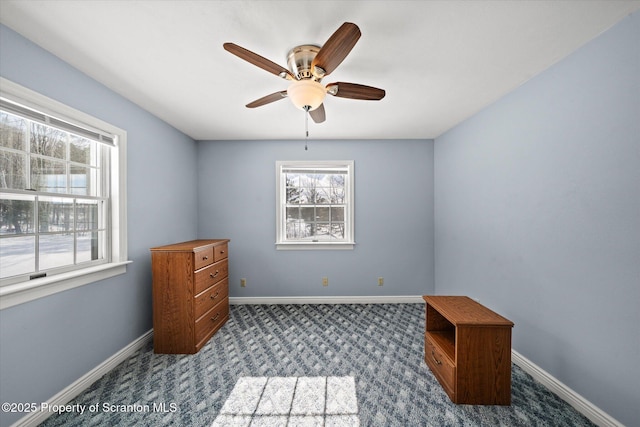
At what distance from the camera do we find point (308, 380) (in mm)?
1938

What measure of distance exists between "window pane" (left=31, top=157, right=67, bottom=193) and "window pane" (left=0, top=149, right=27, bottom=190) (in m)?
0.06

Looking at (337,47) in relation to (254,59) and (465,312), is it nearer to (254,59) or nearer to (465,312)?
(254,59)

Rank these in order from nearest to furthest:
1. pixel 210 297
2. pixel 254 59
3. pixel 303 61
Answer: pixel 254 59, pixel 303 61, pixel 210 297

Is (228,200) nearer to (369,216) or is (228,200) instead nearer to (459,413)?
(369,216)

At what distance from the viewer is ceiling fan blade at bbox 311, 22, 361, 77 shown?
1147 millimetres

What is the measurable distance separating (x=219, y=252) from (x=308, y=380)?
169 centimetres

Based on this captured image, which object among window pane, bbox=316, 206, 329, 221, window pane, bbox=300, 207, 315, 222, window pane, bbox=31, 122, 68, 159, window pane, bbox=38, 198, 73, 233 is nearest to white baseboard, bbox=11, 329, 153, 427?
window pane, bbox=38, 198, 73, 233

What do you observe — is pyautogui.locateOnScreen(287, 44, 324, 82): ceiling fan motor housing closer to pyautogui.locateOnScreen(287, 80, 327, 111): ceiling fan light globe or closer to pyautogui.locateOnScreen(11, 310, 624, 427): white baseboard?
pyautogui.locateOnScreen(287, 80, 327, 111): ceiling fan light globe

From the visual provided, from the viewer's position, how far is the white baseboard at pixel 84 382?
1.49 m

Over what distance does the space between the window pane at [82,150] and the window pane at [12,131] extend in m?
0.31

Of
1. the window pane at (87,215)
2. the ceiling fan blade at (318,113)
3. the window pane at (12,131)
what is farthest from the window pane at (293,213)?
the window pane at (12,131)

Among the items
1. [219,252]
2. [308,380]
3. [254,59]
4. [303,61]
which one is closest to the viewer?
[254,59]

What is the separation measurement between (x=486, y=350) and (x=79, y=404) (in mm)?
2899

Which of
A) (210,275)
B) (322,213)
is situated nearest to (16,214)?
(210,275)
